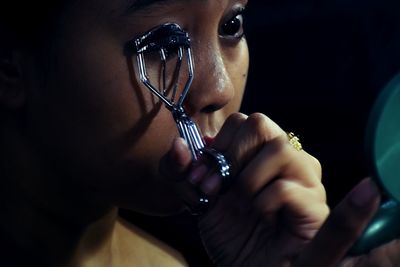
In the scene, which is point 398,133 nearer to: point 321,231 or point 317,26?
point 321,231

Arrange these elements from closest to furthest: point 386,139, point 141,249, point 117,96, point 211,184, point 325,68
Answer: point 386,139
point 211,184
point 117,96
point 141,249
point 325,68

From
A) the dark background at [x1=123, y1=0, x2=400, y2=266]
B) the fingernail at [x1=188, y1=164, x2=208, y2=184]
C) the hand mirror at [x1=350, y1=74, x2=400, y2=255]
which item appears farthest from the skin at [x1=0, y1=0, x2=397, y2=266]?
the dark background at [x1=123, y1=0, x2=400, y2=266]

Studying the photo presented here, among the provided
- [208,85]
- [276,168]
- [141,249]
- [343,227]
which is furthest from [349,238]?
[141,249]

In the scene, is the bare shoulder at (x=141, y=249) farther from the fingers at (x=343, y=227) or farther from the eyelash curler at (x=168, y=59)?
the fingers at (x=343, y=227)

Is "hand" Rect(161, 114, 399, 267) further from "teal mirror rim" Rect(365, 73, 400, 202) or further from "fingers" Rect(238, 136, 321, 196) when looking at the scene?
"teal mirror rim" Rect(365, 73, 400, 202)

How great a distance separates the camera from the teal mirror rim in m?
0.52

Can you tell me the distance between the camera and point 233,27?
0.90 meters

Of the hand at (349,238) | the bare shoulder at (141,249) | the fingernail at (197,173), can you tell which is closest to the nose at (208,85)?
the fingernail at (197,173)

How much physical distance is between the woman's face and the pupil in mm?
16

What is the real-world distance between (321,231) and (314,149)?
957 millimetres

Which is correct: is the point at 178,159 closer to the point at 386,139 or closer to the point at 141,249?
the point at 386,139

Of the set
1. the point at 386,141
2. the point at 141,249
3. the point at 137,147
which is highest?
the point at 386,141

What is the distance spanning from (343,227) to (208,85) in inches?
11.7

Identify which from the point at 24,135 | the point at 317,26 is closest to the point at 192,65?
the point at 24,135
